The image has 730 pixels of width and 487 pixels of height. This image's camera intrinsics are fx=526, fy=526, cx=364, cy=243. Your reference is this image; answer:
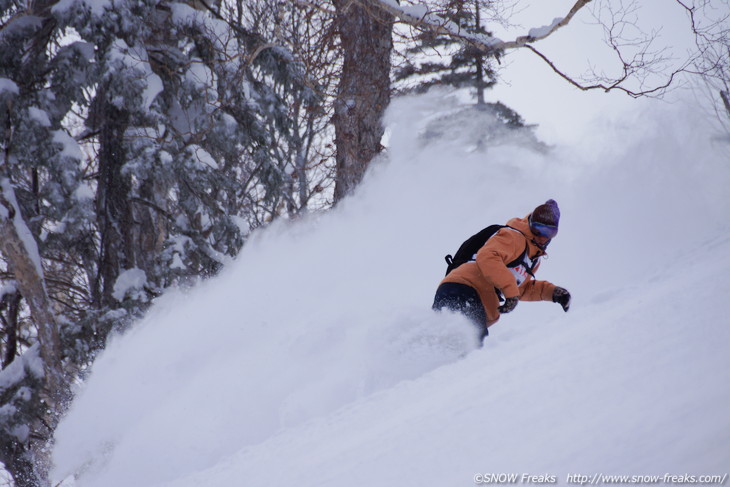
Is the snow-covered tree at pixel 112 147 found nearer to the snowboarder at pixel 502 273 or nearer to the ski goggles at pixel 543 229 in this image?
the snowboarder at pixel 502 273

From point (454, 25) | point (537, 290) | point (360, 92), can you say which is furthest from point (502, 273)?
point (360, 92)

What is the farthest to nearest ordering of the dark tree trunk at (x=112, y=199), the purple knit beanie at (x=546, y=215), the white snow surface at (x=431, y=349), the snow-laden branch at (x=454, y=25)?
1. the dark tree trunk at (x=112, y=199)
2. the snow-laden branch at (x=454, y=25)
3. the purple knit beanie at (x=546, y=215)
4. the white snow surface at (x=431, y=349)

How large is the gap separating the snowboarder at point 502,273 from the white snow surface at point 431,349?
178mm

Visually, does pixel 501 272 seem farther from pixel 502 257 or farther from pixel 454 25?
pixel 454 25

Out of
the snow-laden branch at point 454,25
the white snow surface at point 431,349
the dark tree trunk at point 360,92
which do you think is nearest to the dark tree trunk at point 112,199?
the white snow surface at point 431,349

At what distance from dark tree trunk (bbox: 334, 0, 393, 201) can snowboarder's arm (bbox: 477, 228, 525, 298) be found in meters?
3.72

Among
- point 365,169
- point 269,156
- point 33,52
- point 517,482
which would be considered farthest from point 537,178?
point 517,482

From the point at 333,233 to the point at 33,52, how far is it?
4421mm

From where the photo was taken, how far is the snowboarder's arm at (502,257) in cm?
382

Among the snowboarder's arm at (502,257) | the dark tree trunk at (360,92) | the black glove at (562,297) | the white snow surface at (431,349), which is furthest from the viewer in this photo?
the dark tree trunk at (360,92)

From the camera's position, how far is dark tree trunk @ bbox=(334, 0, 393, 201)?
7.32 meters

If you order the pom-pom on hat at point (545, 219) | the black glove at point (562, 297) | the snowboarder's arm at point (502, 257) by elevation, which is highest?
the pom-pom on hat at point (545, 219)

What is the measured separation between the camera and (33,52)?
21.2 feet

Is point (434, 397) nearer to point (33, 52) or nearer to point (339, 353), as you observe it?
point (339, 353)
